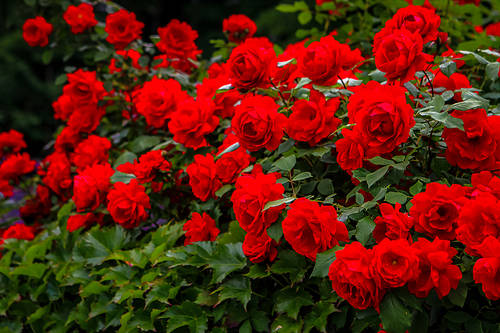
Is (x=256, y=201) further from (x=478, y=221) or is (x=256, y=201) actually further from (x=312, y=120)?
(x=478, y=221)

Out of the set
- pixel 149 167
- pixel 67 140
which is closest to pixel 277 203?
pixel 149 167

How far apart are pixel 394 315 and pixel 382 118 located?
41 centimetres

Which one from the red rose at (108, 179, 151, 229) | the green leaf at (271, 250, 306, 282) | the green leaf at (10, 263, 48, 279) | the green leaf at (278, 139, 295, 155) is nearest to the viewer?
the green leaf at (271, 250, 306, 282)

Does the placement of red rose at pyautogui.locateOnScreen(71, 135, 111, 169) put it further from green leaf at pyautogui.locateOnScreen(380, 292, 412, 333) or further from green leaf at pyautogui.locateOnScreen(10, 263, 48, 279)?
green leaf at pyautogui.locateOnScreen(380, 292, 412, 333)

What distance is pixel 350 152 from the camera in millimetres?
1161

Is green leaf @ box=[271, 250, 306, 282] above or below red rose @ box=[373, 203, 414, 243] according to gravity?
below

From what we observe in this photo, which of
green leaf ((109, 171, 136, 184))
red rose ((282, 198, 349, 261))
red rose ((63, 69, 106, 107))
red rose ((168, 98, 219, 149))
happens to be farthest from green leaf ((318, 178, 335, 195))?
red rose ((63, 69, 106, 107))

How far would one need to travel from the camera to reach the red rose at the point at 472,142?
43.4 inches

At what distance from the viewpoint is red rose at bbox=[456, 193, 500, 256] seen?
0.92m

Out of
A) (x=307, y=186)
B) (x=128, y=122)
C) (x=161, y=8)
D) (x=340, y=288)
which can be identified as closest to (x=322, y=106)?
(x=307, y=186)

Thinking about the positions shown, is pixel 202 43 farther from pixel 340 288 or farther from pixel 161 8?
pixel 340 288

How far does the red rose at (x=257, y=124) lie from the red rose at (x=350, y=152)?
6.4 inches

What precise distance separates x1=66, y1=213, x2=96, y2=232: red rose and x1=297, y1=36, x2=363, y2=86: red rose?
1156 millimetres

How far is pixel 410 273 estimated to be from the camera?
2.90 ft
